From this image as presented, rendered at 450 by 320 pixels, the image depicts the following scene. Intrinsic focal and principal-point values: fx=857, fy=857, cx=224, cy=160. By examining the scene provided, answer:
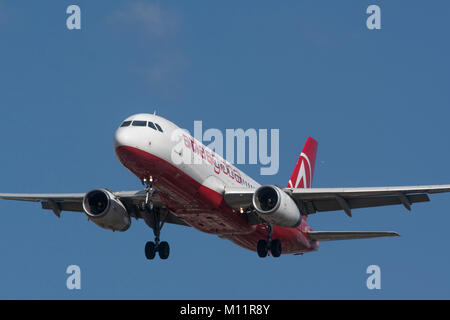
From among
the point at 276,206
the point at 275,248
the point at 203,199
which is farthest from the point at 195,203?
the point at 275,248

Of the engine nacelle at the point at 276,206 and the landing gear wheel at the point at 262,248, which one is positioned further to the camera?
the landing gear wheel at the point at 262,248

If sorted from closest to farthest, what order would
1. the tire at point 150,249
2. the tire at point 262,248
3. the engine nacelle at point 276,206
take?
the engine nacelle at point 276,206
the tire at point 262,248
the tire at point 150,249

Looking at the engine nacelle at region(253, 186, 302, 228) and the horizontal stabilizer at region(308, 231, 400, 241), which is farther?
the horizontal stabilizer at region(308, 231, 400, 241)

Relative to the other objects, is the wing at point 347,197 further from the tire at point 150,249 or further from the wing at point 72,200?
the tire at point 150,249

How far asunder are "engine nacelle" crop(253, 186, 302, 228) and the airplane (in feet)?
0.15

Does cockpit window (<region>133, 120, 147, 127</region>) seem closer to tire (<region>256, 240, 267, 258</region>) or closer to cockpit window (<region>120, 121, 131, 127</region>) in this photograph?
cockpit window (<region>120, 121, 131, 127</region>)

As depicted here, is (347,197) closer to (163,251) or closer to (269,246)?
(269,246)

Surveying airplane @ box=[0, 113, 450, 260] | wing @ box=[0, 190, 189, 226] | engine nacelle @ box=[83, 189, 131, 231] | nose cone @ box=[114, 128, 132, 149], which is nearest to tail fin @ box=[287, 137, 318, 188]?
airplane @ box=[0, 113, 450, 260]

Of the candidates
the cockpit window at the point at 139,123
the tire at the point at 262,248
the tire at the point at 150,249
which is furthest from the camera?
the tire at the point at 150,249

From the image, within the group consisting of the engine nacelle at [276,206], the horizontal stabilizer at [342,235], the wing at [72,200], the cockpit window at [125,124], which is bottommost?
the horizontal stabilizer at [342,235]

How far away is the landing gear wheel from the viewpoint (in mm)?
44094

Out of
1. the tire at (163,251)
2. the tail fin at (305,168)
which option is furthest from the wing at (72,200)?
the tail fin at (305,168)

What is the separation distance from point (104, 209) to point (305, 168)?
16.3 metres

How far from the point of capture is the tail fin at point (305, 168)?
52.6 metres
